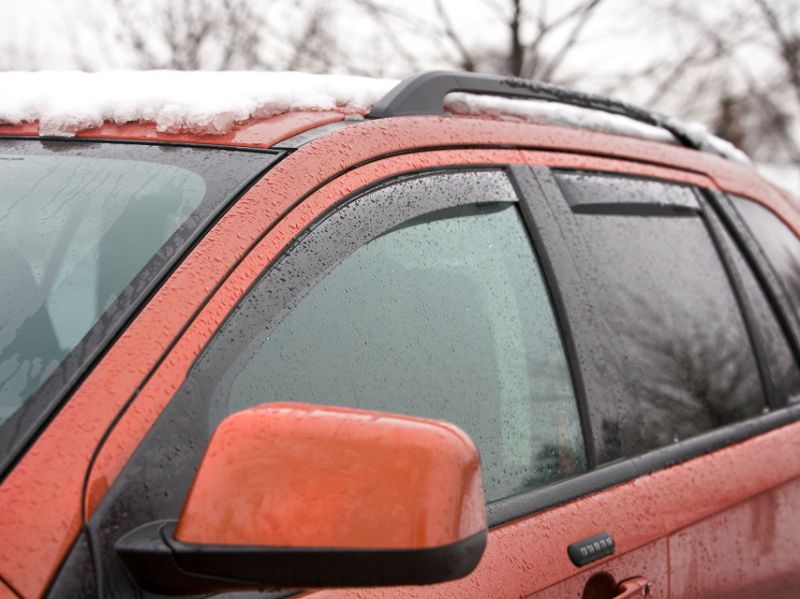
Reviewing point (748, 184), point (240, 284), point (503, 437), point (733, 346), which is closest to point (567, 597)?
point (503, 437)

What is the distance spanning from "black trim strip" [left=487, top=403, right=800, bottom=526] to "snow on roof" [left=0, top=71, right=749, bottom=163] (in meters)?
0.77

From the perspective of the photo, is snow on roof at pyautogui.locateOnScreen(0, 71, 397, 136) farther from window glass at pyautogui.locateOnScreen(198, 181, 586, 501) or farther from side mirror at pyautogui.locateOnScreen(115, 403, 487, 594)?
side mirror at pyautogui.locateOnScreen(115, 403, 487, 594)

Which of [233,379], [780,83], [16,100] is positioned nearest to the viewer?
[233,379]

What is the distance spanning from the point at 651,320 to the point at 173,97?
44.4 inches

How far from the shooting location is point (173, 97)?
1902 millimetres

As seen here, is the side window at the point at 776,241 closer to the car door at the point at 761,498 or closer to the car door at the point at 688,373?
the car door at the point at 761,498

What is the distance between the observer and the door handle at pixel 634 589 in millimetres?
1982

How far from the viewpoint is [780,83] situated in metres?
13.3

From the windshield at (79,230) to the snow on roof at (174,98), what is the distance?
0.06 m

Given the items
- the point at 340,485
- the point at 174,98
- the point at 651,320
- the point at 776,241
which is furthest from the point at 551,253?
Result: the point at 776,241

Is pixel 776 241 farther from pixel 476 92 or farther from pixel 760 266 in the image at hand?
pixel 476 92

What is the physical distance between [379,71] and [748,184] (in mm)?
6071

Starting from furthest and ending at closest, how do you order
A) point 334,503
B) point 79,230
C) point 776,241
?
point 776,241 < point 79,230 < point 334,503

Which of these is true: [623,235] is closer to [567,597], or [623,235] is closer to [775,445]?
[775,445]
